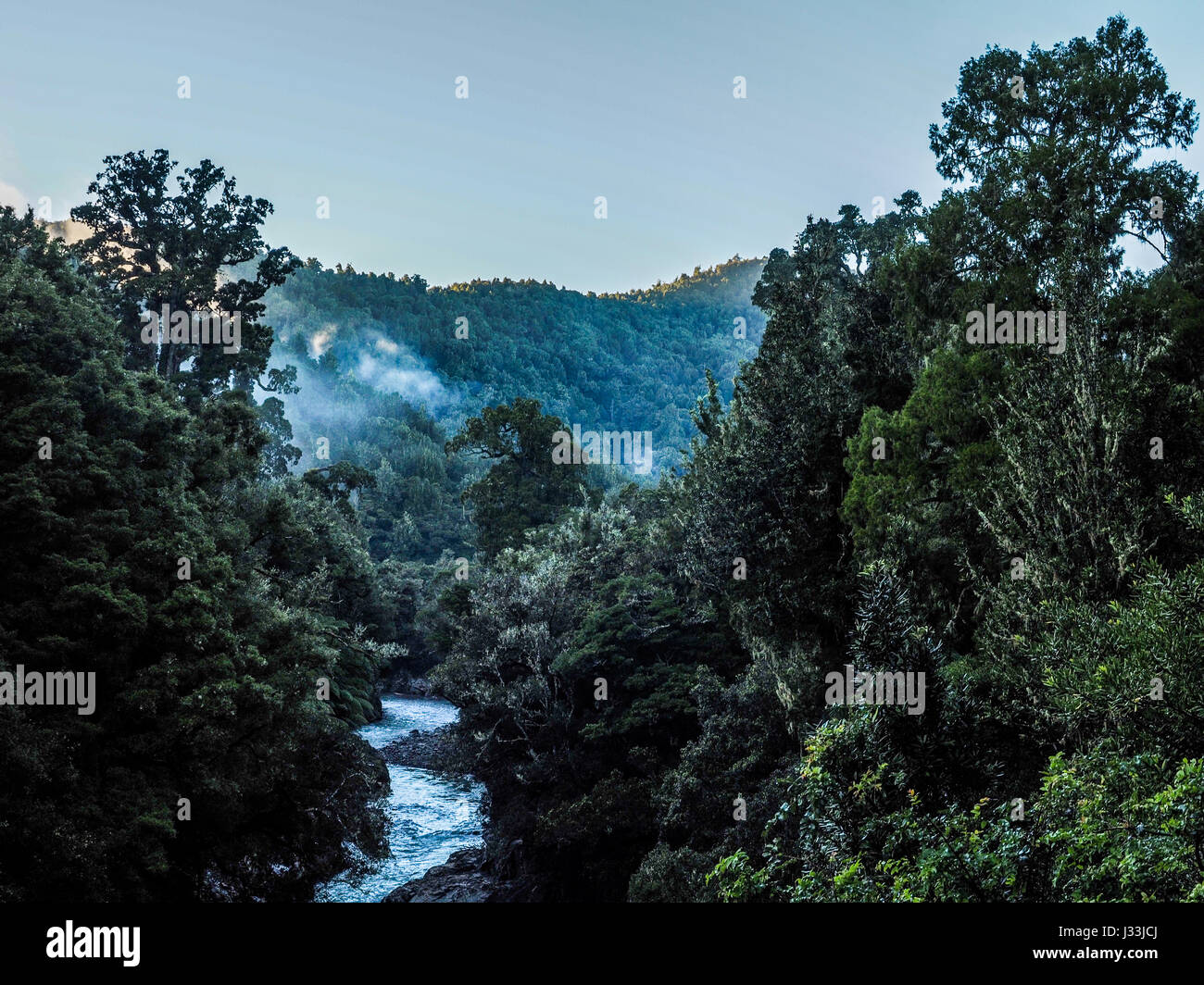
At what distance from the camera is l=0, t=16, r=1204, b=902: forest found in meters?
10.4

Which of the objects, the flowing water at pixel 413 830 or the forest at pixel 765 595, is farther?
the flowing water at pixel 413 830

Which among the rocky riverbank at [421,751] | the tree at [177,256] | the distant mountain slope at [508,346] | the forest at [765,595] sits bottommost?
the rocky riverbank at [421,751]

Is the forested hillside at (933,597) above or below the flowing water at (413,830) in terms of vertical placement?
above

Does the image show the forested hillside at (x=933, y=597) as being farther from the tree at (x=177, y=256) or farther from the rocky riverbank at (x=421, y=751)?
the tree at (x=177, y=256)

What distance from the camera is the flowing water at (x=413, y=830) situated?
21.9m

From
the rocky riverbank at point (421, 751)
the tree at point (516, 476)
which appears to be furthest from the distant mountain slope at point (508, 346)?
the rocky riverbank at point (421, 751)

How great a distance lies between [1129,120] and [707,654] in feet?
64.8

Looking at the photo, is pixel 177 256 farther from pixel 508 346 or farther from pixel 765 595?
pixel 508 346

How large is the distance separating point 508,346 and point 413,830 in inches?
5116

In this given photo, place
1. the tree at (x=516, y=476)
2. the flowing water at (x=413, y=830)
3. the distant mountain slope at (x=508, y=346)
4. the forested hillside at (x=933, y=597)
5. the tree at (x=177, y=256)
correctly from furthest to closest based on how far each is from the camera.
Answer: the distant mountain slope at (x=508, y=346)
the tree at (x=516, y=476)
the tree at (x=177, y=256)
the flowing water at (x=413, y=830)
the forested hillside at (x=933, y=597)

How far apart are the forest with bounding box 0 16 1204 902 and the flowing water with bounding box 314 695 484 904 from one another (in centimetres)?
94

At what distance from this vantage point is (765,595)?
2322 cm

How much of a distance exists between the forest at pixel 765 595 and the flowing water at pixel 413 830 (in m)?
0.94

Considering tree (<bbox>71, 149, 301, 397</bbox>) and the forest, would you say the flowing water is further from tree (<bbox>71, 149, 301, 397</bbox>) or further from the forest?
tree (<bbox>71, 149, 301, 397</bbox>)
